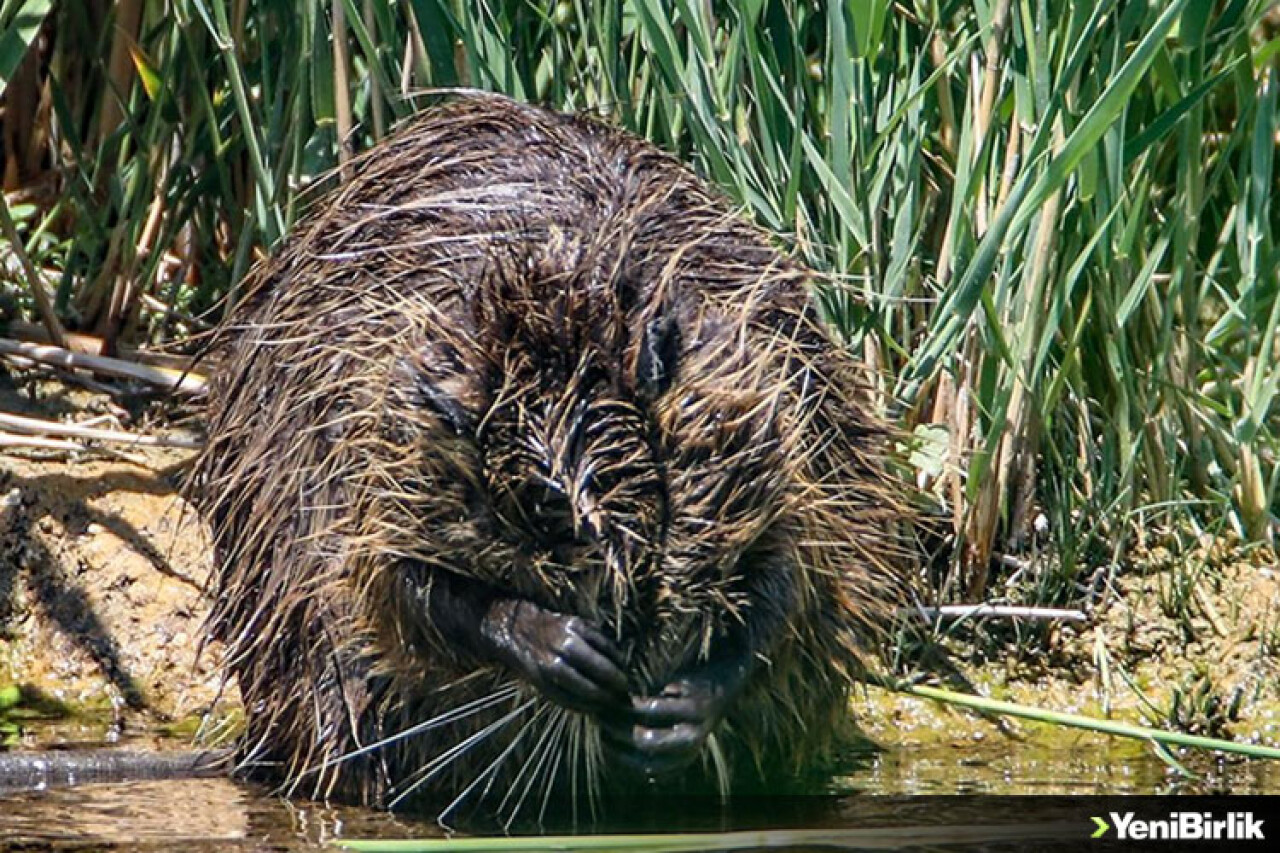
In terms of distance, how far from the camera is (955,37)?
4.70m

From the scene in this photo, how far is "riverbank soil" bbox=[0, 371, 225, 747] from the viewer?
4703mm

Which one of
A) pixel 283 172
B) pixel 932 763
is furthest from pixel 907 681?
pixel 283 172

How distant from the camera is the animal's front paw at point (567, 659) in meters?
3.36

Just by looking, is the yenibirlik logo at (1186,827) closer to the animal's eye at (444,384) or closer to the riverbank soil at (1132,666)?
the riverbank soil at (1132,666)

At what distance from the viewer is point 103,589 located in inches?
191

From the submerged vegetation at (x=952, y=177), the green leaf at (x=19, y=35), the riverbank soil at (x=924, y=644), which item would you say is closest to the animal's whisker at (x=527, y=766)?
the riverbank soil at (x=924, y=644)

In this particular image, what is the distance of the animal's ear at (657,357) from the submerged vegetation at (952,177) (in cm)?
76

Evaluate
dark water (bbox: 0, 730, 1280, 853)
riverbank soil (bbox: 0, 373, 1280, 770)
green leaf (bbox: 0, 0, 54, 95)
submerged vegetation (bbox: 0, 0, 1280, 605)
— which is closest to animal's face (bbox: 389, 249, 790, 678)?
dark water (bbox: 0, 730, 1280, 853)

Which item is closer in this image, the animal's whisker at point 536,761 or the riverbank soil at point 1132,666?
the animal's whisker at point 536,761

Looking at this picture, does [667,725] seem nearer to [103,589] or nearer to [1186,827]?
→ [1186,827]

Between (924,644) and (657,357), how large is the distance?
4.58ft

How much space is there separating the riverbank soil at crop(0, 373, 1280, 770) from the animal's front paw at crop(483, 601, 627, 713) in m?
1.30

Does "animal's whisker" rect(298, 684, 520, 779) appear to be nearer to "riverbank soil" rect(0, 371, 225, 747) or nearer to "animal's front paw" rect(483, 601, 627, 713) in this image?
"animal's front paw" rect(483, 601, 627, 713)

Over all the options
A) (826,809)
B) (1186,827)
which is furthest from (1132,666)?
(826,809)
